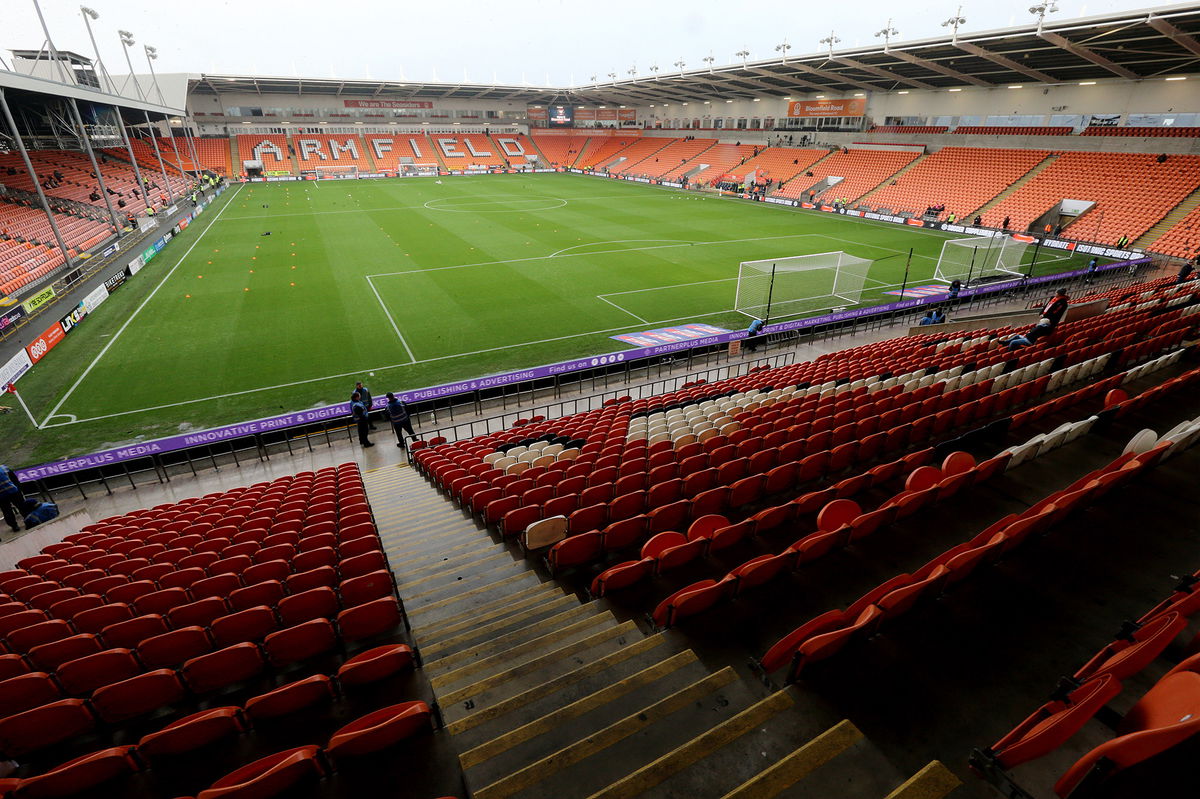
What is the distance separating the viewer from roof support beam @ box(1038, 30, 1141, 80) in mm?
27781

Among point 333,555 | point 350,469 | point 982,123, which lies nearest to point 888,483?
point 333,555

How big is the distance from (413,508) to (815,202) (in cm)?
4827

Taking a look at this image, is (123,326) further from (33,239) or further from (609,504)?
(609,504)

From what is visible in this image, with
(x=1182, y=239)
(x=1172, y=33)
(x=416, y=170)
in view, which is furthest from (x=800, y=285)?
(x=416, y=170)

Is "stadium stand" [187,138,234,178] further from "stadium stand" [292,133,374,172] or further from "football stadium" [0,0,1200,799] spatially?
"football stadium" [0,0,1200,799]

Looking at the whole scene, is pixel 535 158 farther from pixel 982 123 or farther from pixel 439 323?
pixel 439 323

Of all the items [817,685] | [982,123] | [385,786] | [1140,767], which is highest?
[982,123]

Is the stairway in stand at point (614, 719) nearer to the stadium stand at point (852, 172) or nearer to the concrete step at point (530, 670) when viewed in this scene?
the concrete step at point (530, 670)

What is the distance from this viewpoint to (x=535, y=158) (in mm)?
81812

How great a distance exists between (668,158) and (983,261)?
173 feet

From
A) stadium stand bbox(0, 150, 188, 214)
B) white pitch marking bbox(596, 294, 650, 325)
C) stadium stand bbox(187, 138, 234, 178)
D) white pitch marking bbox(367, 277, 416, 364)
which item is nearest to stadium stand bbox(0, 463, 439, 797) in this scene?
white pitch marking bbox(367, 277, 416, 364)

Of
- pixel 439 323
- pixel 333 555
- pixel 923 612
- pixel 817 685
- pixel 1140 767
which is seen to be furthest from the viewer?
pixel 439 323

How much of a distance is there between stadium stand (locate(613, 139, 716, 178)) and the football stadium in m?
37.8

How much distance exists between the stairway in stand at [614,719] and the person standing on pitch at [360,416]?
8428 mm
